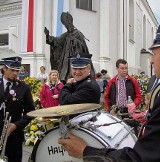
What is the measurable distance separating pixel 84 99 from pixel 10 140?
0.98 meters

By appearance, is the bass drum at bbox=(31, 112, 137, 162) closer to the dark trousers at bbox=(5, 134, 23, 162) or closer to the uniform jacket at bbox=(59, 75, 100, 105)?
the uniform jacket at bbox=(59, 75, 100, 105)

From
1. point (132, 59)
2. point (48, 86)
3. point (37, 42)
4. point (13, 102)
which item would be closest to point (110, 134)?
point (13, 102)

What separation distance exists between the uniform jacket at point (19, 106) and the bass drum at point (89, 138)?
96cm

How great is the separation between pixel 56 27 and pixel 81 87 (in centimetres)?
1854

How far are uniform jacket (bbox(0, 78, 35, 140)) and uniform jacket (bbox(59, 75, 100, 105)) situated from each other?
466 millimetres

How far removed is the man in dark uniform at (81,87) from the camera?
3.62m

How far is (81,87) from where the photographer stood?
373cm

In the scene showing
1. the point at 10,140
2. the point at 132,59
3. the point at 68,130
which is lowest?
the point at 10,140

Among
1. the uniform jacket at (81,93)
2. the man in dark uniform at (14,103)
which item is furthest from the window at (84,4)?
the uniform jacket at (81,93)

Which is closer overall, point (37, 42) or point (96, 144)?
point (96, 144)

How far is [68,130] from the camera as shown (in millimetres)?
2430

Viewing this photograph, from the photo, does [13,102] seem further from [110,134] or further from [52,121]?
[110,134]

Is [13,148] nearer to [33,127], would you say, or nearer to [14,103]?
[14,103]

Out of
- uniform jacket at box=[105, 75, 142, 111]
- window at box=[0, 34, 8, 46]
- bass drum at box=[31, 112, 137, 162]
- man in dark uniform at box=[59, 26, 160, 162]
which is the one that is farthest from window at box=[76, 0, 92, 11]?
man in dark uniform at box=[59, 26, 160, 162]
